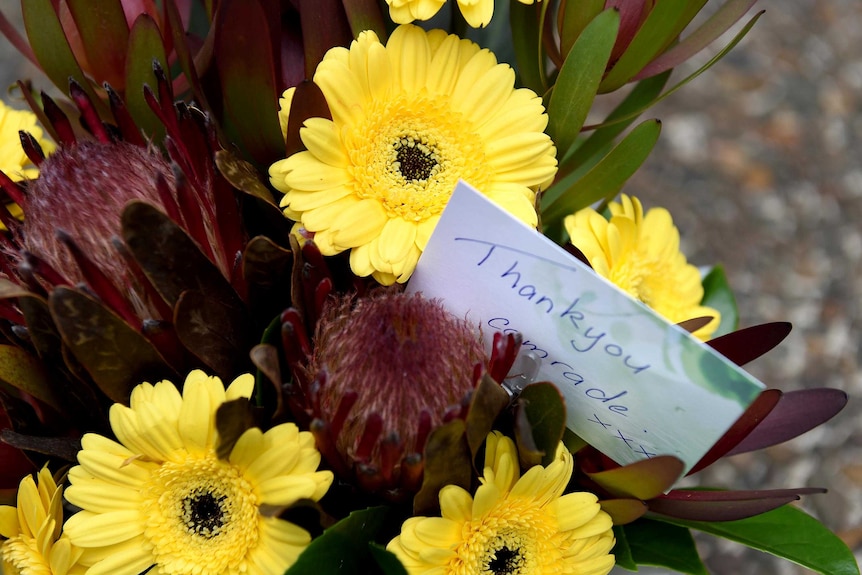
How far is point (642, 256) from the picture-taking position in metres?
0.67

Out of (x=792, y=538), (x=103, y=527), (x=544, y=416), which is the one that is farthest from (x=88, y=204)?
(x=792, y=538)

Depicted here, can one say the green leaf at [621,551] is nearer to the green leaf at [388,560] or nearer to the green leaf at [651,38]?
the green leaf at [388,560]

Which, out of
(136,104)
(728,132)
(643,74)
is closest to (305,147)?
(136,104)

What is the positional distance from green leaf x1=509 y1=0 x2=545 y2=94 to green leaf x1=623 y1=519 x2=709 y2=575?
33cm

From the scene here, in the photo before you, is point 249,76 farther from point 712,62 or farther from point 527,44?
point 712,62

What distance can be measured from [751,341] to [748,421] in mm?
51

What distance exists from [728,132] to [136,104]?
1.08 meters

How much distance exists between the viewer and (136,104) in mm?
581

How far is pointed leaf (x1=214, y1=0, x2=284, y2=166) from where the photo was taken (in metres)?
0.51

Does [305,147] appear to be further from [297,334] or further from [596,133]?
[596,133]

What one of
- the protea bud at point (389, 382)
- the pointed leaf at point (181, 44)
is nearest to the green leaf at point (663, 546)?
the protea bud at point (389, 382)

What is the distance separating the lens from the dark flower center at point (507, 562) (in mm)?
484

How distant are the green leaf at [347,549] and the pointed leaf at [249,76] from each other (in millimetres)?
254

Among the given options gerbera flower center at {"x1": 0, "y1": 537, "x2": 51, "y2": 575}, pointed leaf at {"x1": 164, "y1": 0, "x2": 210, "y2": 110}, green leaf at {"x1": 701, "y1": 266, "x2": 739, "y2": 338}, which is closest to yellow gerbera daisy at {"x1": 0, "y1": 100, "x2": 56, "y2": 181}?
pointed leaf at {"x1": 164, "y1": 0, "x2": 210, "y2": 110}
